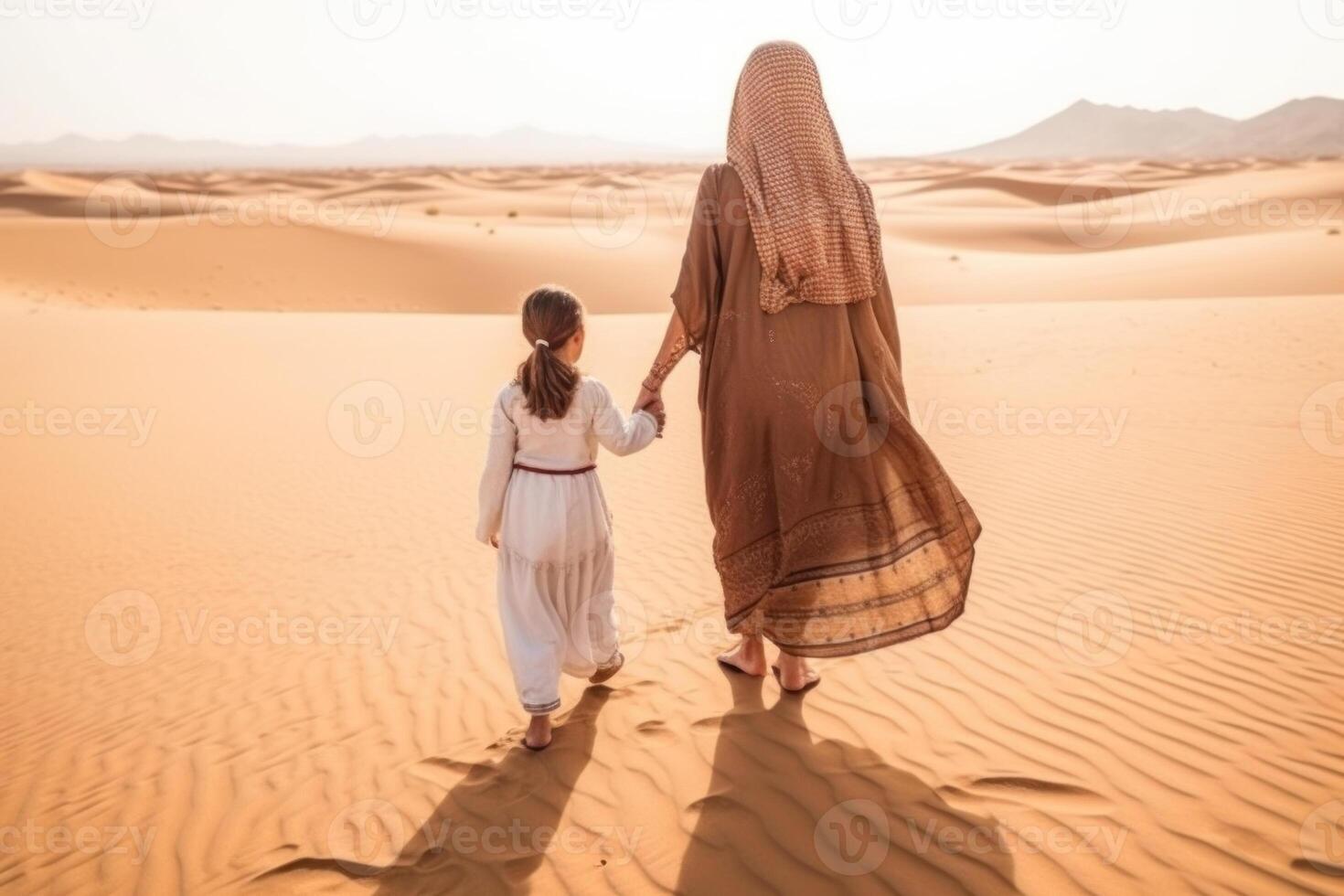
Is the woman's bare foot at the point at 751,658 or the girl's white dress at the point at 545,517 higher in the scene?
the girl's white dress at the point at 545,517

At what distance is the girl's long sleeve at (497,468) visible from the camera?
363 centimetres

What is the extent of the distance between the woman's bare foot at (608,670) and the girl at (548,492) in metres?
0.26

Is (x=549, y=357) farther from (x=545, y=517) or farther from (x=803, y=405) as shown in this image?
(x=803, y=405)

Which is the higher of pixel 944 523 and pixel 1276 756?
pixel 944 523

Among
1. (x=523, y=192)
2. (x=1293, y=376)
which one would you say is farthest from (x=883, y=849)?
(x=523, y=192)

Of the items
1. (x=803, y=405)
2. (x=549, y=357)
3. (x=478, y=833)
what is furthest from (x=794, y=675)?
(x=549, y=357)

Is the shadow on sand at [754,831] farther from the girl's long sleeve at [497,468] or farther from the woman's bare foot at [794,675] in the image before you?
the girl's long sleeve at [497,468]

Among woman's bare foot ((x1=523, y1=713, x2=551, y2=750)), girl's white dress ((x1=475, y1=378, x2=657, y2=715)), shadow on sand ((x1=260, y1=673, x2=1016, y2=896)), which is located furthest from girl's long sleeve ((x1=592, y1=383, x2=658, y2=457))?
shadow on sand ((x1=260, y1=673, x2=1016, y2=896))

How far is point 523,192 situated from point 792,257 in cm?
4466

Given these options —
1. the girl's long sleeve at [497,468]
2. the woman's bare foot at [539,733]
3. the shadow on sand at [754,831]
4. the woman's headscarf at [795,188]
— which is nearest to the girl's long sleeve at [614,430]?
the girl's long sleeve at [497,468]

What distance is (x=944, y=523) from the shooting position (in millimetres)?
3830

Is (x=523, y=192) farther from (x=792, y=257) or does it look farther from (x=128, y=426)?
(x=792, y=257)

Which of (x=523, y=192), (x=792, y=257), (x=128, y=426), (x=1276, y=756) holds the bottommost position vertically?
(x=1276, y=756)

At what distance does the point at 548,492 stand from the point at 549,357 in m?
Result: 0.52
